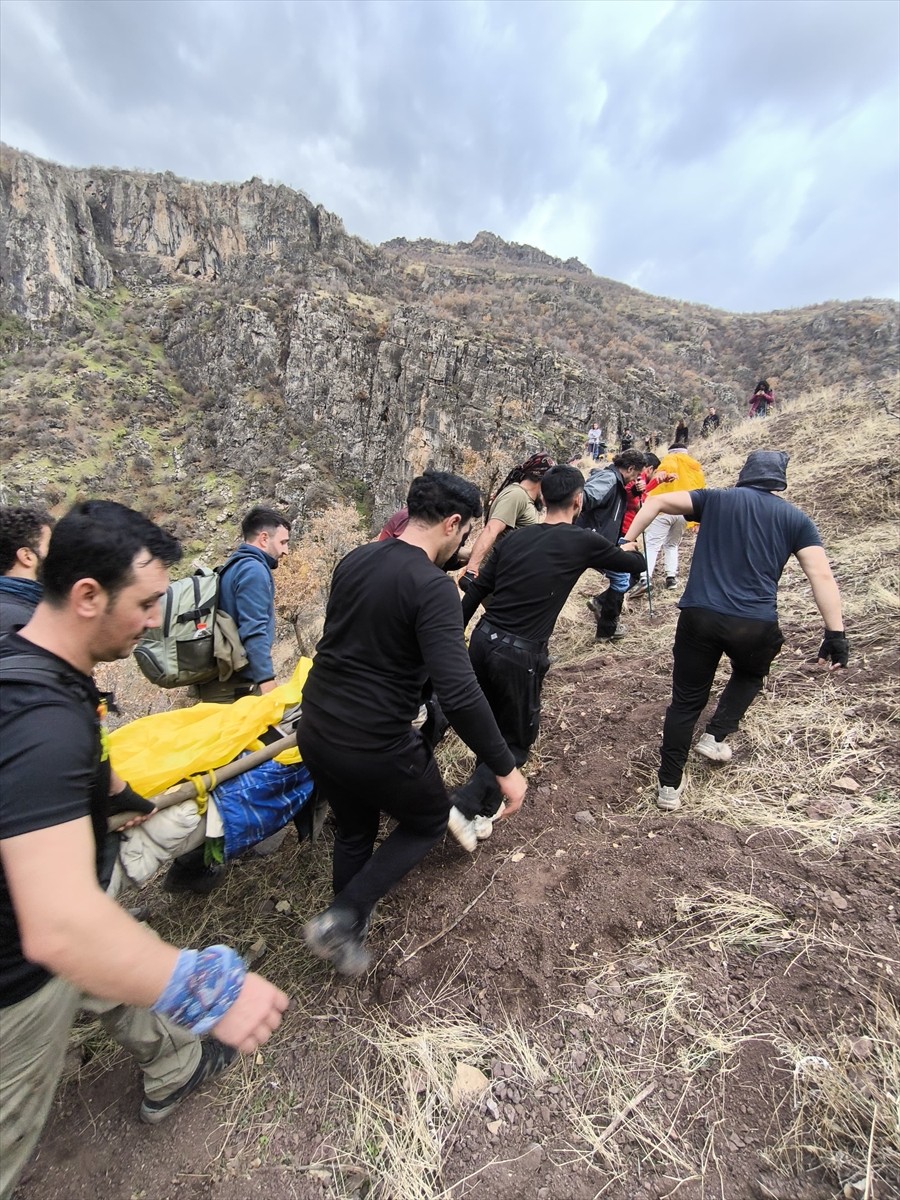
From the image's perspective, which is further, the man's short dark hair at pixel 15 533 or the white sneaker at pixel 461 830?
the white sneaker at pixel 461 830

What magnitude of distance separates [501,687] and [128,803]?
1.65 metres

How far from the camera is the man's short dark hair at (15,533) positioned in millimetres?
2207

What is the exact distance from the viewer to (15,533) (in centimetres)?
223

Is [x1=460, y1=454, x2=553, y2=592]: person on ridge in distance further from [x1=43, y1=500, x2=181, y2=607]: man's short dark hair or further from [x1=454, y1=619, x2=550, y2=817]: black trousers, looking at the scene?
[x1=43, y1=500, x2=181, y2=607]: man's short dark hair

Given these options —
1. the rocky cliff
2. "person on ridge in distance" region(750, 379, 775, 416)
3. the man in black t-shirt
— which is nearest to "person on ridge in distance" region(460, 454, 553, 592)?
the man in black t-shirt

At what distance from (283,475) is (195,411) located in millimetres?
13108

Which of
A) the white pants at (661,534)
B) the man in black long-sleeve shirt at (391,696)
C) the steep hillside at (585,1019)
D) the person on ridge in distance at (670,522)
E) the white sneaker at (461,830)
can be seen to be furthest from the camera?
the white pants at (661,534)

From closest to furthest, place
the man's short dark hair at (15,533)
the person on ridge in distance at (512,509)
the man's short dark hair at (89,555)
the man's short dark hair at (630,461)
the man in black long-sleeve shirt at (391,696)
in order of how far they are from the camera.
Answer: the man's short dark hair at (89,555), the man in black long-sleeve shirt at (391,696), the man's short dark hair at (15,533), the person on ridge in distance at (512,509), the man's short dark hair at (630,461)

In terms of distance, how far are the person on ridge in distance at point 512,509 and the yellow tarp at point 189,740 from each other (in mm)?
1597

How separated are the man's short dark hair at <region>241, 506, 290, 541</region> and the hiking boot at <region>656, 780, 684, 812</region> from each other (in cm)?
261

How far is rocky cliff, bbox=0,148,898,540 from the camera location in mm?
40281

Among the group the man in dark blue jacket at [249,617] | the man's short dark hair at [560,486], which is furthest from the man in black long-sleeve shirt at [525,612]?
the man in dark blue jacket at [249,617]

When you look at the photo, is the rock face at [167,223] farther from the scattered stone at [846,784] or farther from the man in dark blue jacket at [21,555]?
the scattered stone at [846,784]

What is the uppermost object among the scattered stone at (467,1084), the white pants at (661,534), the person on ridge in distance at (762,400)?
the person on ridge in distance at (762,400)
